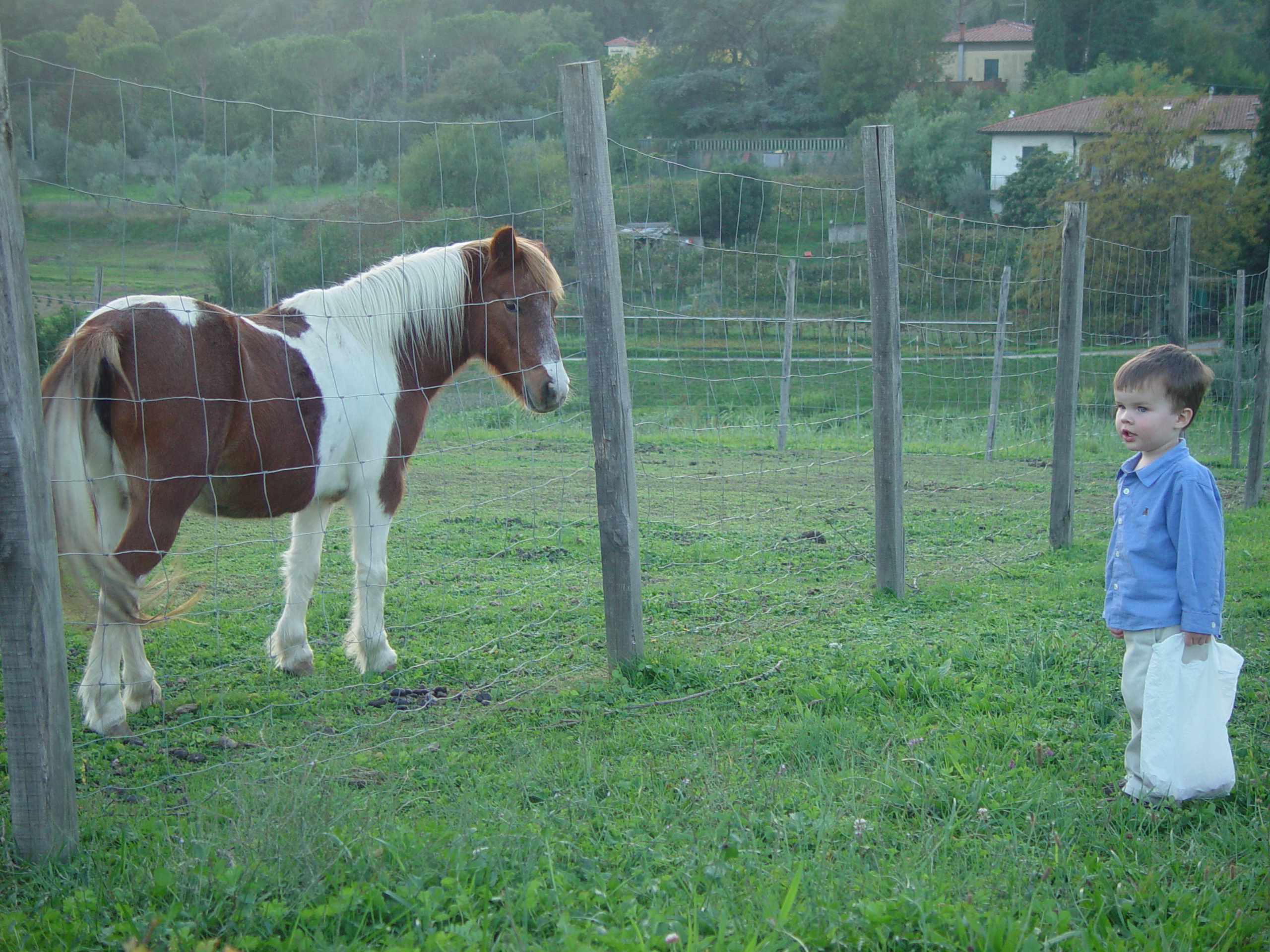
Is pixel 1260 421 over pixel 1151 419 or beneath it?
beneath

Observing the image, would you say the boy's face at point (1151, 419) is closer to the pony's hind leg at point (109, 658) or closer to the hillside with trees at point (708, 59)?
the pony's hind leg at point (109, 658)

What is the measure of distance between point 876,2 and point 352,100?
38.2 meters

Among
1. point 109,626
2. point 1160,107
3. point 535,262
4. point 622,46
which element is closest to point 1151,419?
point 535,262

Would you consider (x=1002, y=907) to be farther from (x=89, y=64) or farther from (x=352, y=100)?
(x=352, y=100)

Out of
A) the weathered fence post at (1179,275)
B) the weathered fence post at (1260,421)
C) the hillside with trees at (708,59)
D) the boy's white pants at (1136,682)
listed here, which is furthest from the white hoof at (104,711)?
the hillside with trees at (708,59)

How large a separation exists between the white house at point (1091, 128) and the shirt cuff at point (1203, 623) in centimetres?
3427

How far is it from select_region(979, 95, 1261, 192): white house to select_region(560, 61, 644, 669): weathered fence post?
34.0 metres

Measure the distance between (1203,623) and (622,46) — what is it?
7609cm

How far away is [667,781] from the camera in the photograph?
2.71 m

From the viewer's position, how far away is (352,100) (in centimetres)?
3859

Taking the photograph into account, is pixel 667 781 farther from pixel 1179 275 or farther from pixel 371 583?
pixel 1179 275

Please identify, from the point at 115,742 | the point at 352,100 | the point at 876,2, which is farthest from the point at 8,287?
the point at 876,2

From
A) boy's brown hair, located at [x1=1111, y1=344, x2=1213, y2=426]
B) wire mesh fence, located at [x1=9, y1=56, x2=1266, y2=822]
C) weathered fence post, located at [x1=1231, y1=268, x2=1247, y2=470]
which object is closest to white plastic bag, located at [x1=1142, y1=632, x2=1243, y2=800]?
boy's brown hair, located at [x1=1111, y1=344, x2=1213, y2=426]

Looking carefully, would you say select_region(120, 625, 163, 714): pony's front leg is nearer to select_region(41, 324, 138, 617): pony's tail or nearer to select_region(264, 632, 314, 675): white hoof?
select_region(41, 324, 138, 617): pony's tail
